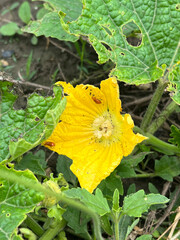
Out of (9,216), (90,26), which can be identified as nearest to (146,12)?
(90,26)

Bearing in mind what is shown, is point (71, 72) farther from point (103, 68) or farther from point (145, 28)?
point (145, 28)

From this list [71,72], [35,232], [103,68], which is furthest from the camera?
[71,72]

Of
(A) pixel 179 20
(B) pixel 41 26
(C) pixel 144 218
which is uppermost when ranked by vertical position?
(A) pixel 179 20

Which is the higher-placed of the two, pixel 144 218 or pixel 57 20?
pixel 57 20

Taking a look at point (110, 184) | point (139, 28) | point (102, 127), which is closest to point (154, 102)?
point (102, 127)

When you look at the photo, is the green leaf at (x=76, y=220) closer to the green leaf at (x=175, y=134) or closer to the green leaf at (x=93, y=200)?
the green leaf at (x=93, y=200)

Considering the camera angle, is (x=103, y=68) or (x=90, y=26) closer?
(x=90, y=26)

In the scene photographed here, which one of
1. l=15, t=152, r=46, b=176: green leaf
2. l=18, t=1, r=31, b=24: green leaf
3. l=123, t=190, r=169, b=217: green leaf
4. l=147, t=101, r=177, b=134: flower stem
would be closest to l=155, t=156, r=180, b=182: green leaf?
l=147, t=101, r=177, b=134: flower stem

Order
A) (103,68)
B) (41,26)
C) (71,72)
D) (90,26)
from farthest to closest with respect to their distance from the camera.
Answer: (71,72), (103,68), (41,26), (90,26)
